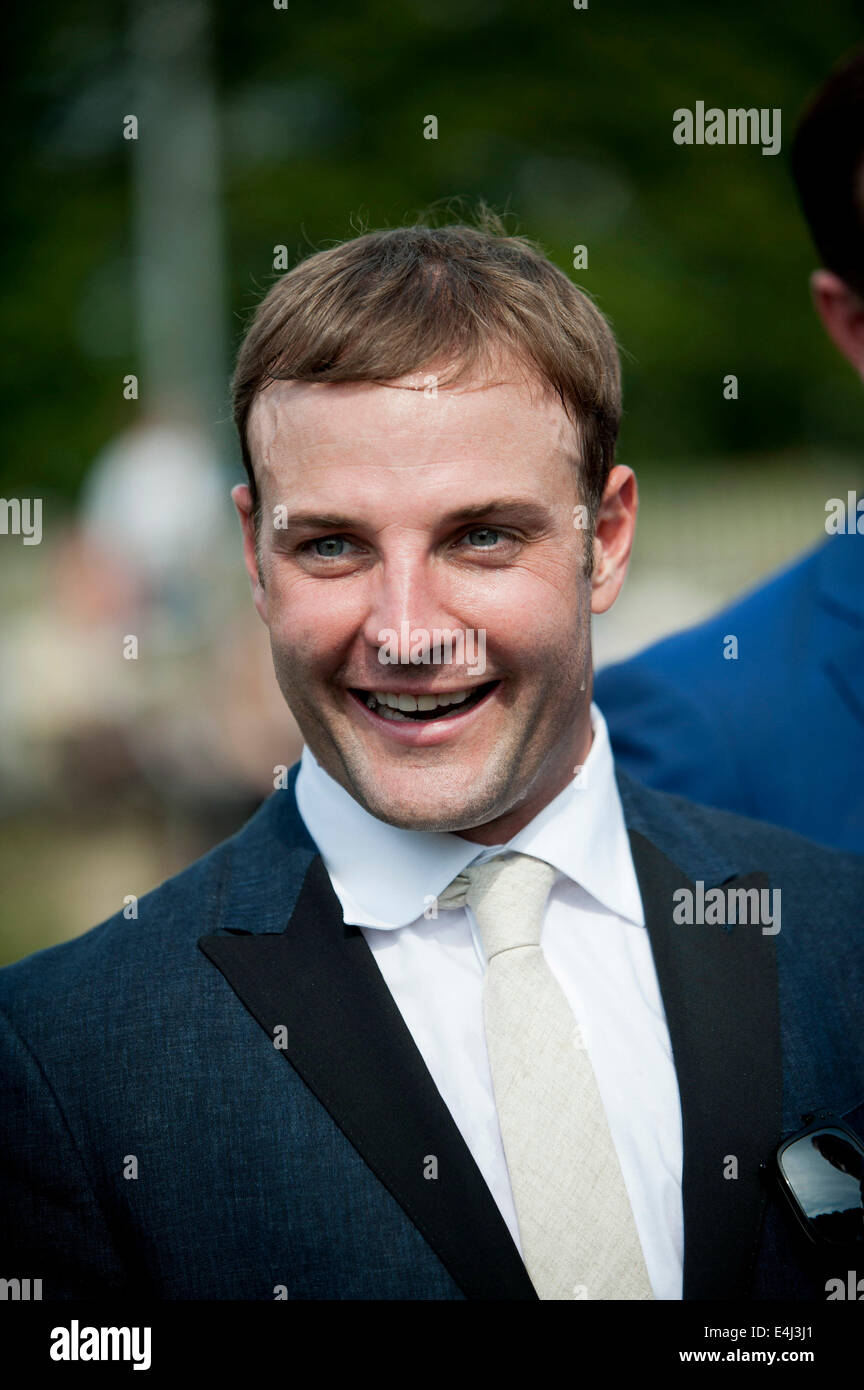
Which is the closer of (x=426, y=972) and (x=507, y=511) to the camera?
(x=507, y=511)

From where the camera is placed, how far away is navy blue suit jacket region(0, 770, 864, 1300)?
2.11m

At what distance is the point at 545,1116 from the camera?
7.13 ft

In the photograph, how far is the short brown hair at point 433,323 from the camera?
2.20 meters

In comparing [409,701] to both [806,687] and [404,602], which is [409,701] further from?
[806,687]

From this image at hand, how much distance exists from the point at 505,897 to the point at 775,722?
124 cm

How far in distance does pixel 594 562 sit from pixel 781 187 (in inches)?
609

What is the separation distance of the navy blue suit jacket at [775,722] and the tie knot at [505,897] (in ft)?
3.10

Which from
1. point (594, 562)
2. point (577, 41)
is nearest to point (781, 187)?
point (577, 41)

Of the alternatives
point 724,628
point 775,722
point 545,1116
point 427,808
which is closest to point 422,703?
point 427,808

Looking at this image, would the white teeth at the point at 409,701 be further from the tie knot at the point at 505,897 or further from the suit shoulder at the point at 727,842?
the suit shoulder at the point at 727,842

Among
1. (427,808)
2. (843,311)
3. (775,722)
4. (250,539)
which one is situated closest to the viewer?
(427,808)

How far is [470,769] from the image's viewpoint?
89.2 inches

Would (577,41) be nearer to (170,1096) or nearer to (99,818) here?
(99,818)

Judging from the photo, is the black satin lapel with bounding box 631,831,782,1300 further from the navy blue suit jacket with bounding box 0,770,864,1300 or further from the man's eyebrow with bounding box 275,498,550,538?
the man's eyebrow with bounding box 275,498,550,538
